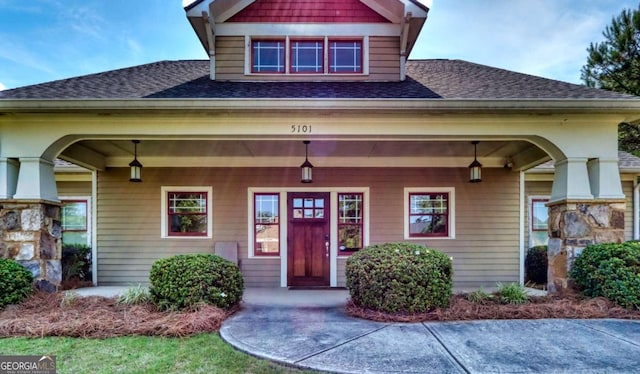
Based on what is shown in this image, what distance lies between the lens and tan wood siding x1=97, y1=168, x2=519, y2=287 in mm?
7617

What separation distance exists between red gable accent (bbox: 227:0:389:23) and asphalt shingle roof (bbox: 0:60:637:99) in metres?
1.48

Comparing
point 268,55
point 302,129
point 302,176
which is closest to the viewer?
point 302,129

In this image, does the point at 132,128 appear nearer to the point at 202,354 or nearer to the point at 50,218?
the point at 50,218

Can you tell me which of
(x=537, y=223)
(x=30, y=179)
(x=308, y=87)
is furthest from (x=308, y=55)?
(x=537, y=223)

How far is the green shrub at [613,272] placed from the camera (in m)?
4.71

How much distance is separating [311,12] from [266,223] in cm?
457

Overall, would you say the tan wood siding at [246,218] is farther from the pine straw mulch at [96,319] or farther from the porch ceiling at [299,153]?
the pine straw mulch at [96,319]

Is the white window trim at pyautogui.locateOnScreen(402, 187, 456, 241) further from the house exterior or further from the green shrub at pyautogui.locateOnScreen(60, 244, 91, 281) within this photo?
the green shrub at pyautogui.locateOnScreen(60, 244, 91, 281)

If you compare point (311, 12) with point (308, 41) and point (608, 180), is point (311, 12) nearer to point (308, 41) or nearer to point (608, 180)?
point (308, 41)

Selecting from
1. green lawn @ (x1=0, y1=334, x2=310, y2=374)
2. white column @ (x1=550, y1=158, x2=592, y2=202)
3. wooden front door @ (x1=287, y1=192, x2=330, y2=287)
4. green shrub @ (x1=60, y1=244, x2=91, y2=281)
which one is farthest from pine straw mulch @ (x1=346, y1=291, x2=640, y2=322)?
green shrub @ (x1=60, y1=244, x2=91, y2=281)

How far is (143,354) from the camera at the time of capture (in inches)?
139

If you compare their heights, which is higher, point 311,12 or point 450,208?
point 311,12

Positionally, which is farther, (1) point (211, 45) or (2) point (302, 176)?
(1) point (211, 45)

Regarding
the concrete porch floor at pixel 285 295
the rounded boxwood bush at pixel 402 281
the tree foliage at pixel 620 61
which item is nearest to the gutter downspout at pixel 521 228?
the concrete porch floor at pixel 285 295
